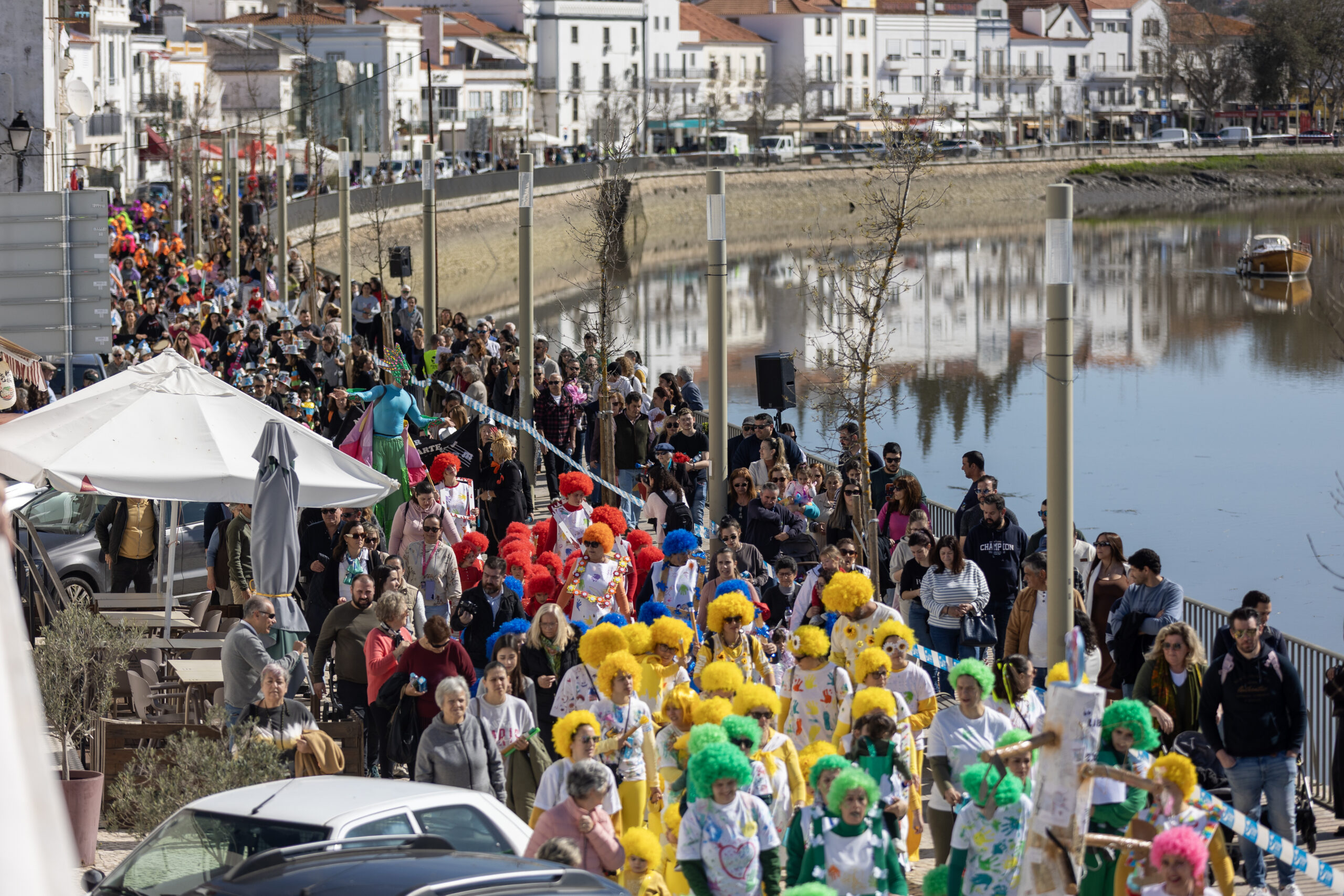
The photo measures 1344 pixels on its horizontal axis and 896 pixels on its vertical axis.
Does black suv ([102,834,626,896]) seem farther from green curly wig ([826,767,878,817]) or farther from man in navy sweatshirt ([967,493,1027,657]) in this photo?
man in navy sweatshirt ([967,493,1027,657])

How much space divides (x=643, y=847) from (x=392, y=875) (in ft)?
6.41

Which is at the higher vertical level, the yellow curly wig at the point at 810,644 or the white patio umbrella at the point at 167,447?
the white patio umbrella at the point at 167,447

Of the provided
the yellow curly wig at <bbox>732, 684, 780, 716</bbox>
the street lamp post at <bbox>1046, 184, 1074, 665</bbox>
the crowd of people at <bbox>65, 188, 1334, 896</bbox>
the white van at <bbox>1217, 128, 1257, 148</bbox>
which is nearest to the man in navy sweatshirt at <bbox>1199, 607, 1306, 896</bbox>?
the crowd of people at <bbox>65, 188, 1334, 896</bbox>

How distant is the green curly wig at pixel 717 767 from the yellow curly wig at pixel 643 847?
14.6 inches

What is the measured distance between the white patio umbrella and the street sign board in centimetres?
442

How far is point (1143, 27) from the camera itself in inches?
6634

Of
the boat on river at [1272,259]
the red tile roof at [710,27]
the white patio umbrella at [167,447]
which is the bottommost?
the white patio umbrella at [167,447]

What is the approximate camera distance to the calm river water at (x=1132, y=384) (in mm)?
29406

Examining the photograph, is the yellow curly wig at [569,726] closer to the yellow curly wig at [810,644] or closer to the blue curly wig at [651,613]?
the yellow curly wig at [810,644]

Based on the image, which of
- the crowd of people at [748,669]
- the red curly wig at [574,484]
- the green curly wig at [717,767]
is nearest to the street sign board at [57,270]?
the crowd of people at [748,669]

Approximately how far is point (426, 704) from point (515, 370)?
11672 mm

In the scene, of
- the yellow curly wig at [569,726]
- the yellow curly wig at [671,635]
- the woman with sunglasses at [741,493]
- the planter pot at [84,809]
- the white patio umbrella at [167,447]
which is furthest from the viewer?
the woman with sunglasses at [741,493]

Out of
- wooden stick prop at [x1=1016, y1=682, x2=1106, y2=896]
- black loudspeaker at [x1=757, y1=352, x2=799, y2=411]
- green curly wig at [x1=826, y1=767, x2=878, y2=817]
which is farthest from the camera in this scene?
black loudspeaker at [x1=757, y1=352, x2=799, y2=411]

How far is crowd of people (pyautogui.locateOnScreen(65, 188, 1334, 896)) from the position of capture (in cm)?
735
